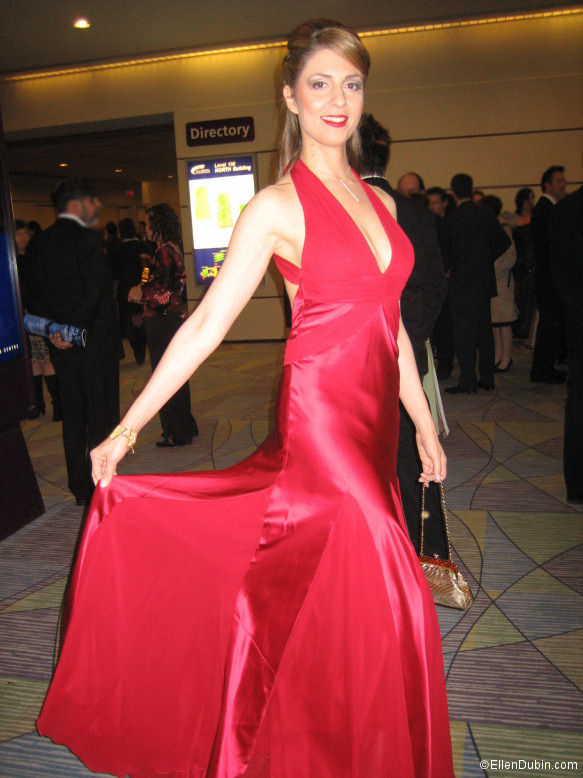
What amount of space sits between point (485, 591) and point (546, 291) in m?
3.83

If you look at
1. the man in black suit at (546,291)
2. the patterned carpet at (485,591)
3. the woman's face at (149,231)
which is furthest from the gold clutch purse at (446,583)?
the man in black suit at (546,291)

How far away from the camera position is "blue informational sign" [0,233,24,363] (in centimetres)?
324

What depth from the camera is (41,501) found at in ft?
11.8

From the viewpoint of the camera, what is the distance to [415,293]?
7.97ft

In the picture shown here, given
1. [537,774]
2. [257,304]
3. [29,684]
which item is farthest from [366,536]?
[257,304]

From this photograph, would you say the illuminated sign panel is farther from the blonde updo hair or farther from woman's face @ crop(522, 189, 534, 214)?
the blonde updo hair

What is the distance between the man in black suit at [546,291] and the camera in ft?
18.4

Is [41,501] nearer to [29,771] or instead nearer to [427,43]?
[29,771]

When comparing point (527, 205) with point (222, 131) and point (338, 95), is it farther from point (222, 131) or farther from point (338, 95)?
point (338, 95)

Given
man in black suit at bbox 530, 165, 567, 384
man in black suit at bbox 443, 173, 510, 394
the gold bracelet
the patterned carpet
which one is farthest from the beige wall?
the gold bracelet

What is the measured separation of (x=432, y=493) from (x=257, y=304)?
7.06 metres

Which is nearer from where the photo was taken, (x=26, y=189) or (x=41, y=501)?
(x=41, y=501)

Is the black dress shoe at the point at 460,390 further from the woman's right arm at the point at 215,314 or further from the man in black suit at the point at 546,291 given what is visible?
the woman's right arm at the point at 215,314

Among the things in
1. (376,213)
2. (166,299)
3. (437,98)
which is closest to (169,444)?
(166,299)
